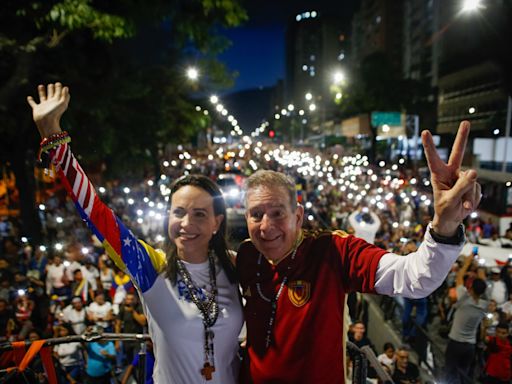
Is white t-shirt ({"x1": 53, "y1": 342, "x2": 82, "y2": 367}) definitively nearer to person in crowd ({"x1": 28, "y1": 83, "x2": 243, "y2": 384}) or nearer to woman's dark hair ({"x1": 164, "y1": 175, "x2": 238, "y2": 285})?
person in crowd ({"x1": 28, "y1": 83, "x2": 243, "y2": 384})

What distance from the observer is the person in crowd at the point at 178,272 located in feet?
8.41

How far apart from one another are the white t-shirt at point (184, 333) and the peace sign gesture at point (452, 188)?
1.31 m

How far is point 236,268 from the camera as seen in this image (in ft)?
9.29

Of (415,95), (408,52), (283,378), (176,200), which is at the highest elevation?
(408,52)

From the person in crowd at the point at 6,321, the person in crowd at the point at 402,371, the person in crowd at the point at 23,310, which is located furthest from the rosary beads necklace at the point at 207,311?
the person in crowd at the point at 6,321

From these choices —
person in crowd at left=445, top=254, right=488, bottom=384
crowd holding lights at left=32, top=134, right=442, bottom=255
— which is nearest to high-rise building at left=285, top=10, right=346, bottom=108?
crowd holding lights at left=32, top=134, right=442, bottom=255

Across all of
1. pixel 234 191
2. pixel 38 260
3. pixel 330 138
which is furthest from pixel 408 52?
pixel 38 260

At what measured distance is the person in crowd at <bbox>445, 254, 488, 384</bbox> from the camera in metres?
6.46

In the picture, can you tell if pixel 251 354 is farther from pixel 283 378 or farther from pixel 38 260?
pixel 38 260

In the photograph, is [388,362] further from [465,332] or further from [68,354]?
[68,354]

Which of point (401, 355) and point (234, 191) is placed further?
point (234, 191)

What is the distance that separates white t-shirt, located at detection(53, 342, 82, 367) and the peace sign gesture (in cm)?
607

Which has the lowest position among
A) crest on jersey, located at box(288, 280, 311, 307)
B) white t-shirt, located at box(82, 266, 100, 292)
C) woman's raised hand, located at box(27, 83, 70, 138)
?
white t-shirt, located at box(82, 266, 100, 292)

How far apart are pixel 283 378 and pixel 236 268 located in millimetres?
716
